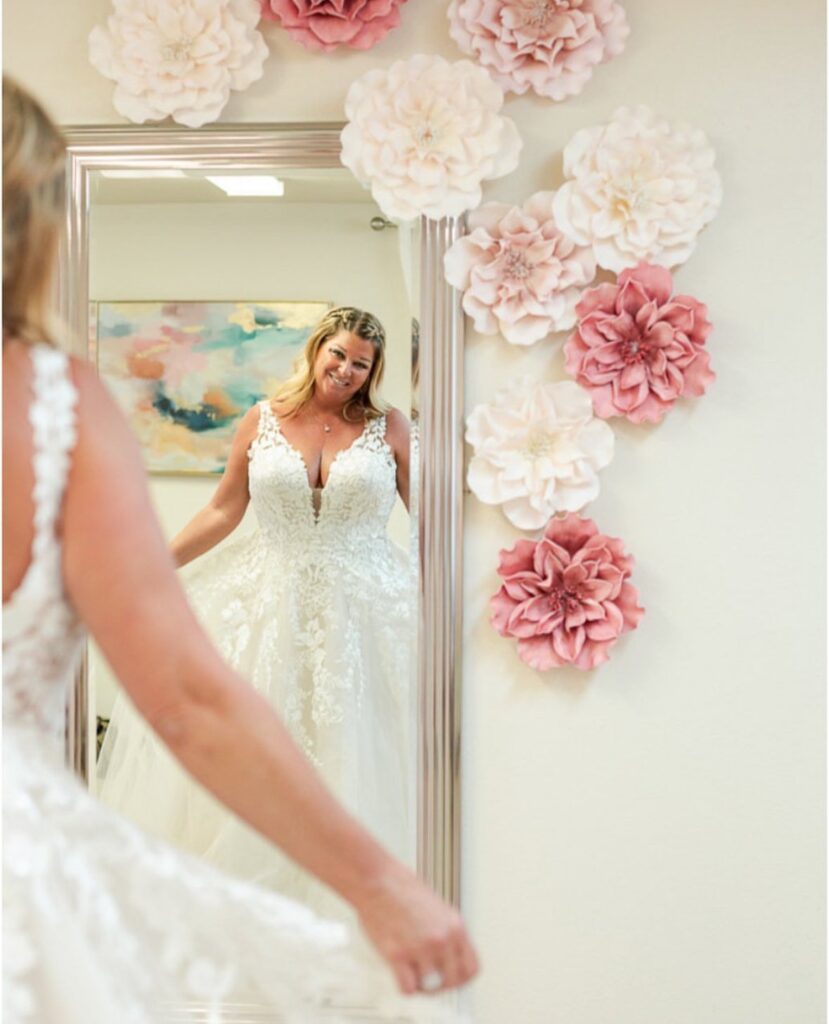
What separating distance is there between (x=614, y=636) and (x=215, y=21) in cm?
116

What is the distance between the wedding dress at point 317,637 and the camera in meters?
1.95

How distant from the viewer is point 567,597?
6.33 ft

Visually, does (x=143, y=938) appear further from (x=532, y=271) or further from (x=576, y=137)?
(x=576, y=137)

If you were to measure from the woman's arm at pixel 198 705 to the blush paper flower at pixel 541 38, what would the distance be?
1194mm

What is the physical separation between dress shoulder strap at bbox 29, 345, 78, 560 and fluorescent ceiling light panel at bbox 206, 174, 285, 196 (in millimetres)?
1096

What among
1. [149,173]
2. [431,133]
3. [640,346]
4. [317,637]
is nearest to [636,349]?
[640,346]

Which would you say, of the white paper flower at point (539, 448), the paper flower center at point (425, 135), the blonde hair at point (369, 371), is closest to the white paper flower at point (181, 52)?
the paper flower center at point (425, 135)

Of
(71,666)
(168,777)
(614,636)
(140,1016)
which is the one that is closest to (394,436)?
(614,636)

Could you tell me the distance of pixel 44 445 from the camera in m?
0.91

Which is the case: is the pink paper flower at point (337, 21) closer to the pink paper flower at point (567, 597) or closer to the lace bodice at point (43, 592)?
the pink paper flower at point (567, 597)

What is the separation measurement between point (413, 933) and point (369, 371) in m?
1.16

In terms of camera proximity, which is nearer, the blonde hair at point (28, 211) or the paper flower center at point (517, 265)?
the blonde hair at point (28, 211)

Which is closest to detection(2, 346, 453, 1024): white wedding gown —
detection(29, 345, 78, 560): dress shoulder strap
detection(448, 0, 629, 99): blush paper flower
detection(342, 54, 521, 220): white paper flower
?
detection(29, 345, 78, 560): dress shoulder strap

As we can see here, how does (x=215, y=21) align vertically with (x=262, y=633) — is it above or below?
above
